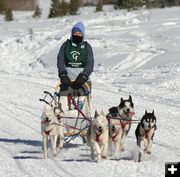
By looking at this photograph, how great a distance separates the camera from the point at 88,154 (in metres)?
8.27

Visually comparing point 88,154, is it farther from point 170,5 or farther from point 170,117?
point 170,5

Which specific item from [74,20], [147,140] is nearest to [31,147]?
[147,140]

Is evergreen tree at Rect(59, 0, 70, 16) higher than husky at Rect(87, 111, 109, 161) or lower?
lower

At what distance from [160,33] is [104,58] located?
4.01 meters

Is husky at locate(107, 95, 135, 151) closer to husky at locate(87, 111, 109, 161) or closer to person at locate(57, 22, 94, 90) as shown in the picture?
husky at locate(87, 111, 109, 161)

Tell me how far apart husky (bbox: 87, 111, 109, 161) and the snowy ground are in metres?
0.22

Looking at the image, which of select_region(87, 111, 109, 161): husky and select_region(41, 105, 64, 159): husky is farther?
select_region(41, 105, 64, 159): husky

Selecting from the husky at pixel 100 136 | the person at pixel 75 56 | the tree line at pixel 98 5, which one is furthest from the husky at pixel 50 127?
the tree line at pixel 98 5

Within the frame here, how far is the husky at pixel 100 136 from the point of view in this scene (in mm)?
7473

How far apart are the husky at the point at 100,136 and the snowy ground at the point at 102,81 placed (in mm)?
218

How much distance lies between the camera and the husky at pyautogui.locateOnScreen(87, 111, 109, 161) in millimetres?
7473

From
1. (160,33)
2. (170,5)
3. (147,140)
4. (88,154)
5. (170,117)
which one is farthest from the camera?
(170,5)

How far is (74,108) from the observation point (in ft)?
28.7

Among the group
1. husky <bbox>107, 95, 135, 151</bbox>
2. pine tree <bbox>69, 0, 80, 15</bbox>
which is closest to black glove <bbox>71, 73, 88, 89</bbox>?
husky <bbox>107, 95, 135, 151</bbox>
